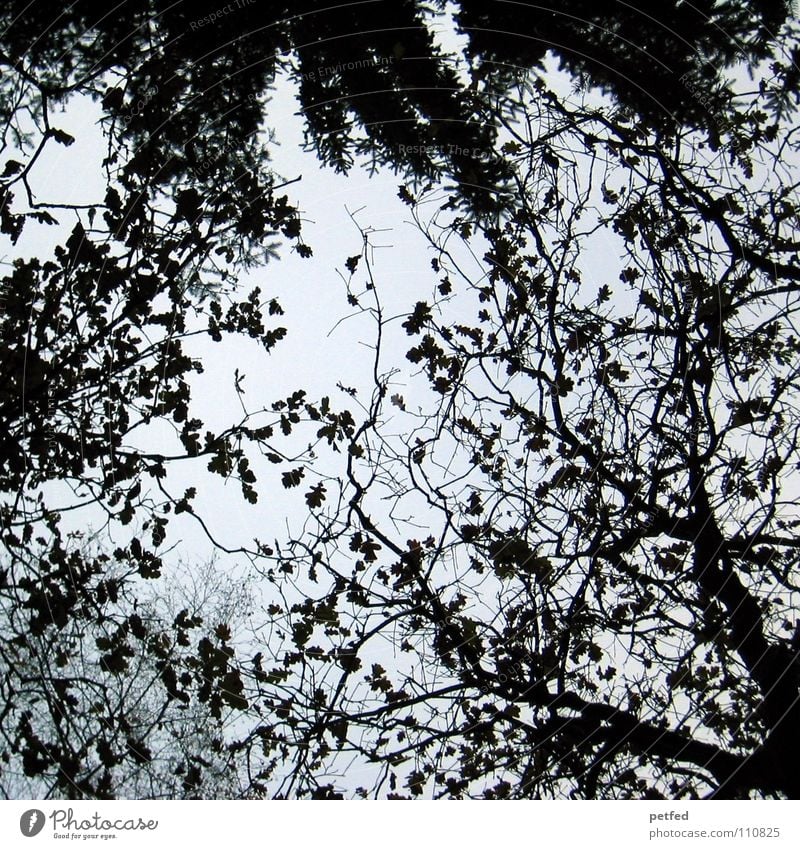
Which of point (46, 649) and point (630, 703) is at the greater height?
point (46, 649)

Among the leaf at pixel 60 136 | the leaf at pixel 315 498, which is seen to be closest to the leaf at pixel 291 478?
the leaf at pixel 315 498

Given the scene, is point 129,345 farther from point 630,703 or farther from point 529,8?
point 630,703

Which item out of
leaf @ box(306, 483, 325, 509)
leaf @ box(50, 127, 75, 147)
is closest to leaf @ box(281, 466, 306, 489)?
leaf @ box(306, 483, 325, 509)

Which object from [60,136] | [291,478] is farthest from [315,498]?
[60,136]

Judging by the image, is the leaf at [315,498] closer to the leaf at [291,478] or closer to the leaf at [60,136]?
the leaf at [291,478]

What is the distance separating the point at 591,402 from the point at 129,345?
400 cm

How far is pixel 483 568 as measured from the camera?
5.05 meters

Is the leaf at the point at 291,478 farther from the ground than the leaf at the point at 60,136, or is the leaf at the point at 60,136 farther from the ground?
the leaf at the point at 60,136

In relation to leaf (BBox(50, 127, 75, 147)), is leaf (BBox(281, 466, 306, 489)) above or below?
below

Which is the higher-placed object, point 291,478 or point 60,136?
point 60,136

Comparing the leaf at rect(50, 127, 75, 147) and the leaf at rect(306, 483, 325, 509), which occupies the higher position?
the leaf at rect(50, 127, 75, 147)

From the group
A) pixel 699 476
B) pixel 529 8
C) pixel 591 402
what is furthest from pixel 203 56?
pixel 699 476

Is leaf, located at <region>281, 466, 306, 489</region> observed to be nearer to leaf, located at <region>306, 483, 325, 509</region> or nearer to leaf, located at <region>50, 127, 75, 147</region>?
leaf, located at <region>306, 483, 325, 509</region>

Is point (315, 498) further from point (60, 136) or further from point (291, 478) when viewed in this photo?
point (60, 136)
